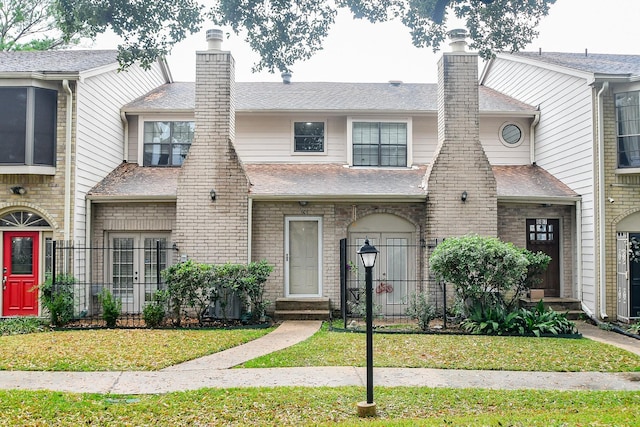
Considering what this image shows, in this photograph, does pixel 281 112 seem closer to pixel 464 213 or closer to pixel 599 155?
pixel 464 213

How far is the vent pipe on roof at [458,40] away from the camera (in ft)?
44.6

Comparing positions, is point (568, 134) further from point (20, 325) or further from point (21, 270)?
point (21, 270)

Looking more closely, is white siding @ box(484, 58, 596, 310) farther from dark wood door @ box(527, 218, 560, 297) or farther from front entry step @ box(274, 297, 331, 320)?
front entry step @ box(274, 297, 331, 320)

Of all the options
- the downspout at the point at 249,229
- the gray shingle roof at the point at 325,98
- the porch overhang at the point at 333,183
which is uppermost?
the gray shingle roof at the point at 325,98

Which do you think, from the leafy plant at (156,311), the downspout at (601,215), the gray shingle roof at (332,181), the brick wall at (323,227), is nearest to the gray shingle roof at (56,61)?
the gray shingle roof at (332,181)

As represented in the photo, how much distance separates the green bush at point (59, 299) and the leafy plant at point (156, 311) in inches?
68.9

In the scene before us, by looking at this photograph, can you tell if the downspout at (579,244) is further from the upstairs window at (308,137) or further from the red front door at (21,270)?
the red front door at (21,270)

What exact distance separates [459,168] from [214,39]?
7061 mm

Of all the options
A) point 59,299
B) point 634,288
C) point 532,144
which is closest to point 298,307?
point 59,299

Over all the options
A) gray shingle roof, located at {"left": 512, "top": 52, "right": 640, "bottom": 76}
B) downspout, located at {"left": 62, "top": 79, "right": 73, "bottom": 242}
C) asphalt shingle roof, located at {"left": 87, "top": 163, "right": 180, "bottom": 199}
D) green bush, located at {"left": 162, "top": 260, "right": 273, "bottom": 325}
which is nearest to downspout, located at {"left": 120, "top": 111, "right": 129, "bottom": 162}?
asphalt shingle roof, located at {"left": 87, "top": 163, "right": 180, "bottom": 199}

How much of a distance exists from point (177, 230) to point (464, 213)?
23.7ft

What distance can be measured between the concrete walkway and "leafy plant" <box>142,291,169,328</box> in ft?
10.9

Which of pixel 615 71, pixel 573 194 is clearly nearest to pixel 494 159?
pixel 573 194

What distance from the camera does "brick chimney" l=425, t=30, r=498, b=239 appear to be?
13.1m
